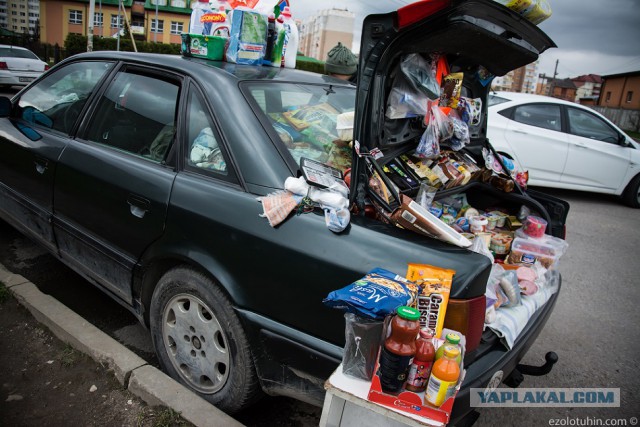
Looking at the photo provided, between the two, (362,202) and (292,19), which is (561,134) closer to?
(292,19)

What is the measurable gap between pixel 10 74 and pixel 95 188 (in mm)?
16002

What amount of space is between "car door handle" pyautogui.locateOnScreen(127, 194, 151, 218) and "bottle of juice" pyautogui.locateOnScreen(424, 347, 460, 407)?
155cm

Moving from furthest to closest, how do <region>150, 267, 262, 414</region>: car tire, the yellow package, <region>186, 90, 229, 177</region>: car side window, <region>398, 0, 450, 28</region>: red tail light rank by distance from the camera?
<region>186, 90, 229, 177</region>: car side window → <region>150, 267, 262, 414</region>: car tire → <region>398, 0, 450, 28</region>: red tail light → the yellow package

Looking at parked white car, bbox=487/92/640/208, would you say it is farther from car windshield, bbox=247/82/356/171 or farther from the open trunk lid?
car windshield, bbox=247/82/356/171

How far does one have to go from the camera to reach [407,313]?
→ 53.7 inches

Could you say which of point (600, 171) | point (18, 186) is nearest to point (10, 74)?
point (18, 186)

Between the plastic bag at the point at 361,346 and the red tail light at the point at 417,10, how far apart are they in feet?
3.85

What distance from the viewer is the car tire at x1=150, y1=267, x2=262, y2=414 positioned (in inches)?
78.2

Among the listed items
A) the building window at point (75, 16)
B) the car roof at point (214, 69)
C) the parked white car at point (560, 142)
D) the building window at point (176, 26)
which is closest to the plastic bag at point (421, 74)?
the car roof at point (214, 69)

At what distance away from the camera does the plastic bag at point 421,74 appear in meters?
2.16

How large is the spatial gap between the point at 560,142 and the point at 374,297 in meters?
6.91

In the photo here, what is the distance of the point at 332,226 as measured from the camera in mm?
1787

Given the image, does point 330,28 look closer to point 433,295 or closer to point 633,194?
point 633,194

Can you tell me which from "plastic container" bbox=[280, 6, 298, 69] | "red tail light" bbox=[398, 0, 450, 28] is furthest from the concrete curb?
"plastic container" bbox=[280, 6, 298, 69]
